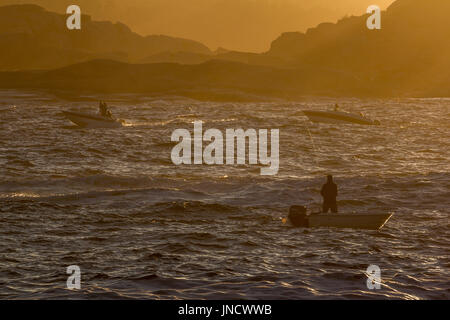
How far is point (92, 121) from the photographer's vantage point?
2208 inches

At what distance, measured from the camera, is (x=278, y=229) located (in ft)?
69.8

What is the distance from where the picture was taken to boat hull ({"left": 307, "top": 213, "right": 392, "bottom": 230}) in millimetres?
20938

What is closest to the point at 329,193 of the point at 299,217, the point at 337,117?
the point at 299,217

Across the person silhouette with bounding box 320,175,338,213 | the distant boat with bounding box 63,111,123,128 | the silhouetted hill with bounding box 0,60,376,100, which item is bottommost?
the person silhouette with bounding box 320,175,338,213

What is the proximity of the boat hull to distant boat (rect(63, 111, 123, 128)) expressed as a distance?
124 ft

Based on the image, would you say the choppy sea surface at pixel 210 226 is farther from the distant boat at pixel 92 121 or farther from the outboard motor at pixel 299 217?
the distant boat at pixel 92 121

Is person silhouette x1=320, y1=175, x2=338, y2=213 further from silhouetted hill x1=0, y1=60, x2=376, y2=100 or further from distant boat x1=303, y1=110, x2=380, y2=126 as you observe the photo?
silhouetted hill x1=0, y1=60, x2=376, y2=100

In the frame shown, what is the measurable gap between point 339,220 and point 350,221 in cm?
35

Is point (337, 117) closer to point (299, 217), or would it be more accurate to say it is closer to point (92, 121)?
point (92, 121)

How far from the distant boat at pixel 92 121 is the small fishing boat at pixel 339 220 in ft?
123

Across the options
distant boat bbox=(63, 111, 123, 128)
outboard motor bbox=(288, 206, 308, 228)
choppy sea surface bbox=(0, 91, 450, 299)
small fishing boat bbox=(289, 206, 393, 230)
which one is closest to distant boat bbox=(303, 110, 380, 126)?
choppy sea surface bbox=(0, 91, 450, 299)

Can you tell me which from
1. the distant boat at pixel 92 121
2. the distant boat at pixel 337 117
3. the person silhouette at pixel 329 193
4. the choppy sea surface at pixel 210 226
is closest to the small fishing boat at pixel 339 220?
the choppy sea surface at pixel 210 226

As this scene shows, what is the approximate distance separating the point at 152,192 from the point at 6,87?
12425cm

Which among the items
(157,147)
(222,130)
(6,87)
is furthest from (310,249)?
(6,87)
